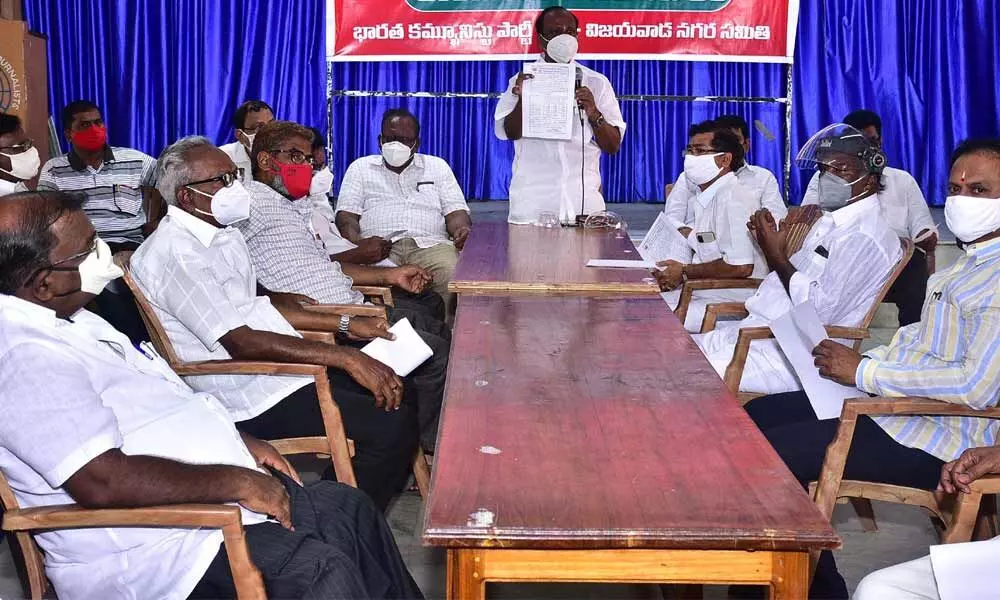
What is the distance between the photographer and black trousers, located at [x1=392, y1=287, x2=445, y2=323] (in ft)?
14.2

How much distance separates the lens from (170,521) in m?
1.68

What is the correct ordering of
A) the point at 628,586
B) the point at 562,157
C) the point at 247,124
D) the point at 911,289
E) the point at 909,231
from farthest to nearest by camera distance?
the point at 247,124 < the point at 909,231 < the point at 911,289 < the point at 562,157 < the point at 628,586

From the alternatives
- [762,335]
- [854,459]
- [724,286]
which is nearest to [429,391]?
[762,335]

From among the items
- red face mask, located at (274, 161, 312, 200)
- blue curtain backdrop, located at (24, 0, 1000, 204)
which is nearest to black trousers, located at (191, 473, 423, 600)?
red face mask, located at (274, 161, 312, 200)

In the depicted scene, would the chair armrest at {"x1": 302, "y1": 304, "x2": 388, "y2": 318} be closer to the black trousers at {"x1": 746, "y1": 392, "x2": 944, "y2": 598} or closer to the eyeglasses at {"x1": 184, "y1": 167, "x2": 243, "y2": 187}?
the eyeglasses at {"x1": 184, "y1": 167, "x2": 243, "y2": 187}

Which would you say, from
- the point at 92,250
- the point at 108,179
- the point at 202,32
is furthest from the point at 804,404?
the point at 202,32

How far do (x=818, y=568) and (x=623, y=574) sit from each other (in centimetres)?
108

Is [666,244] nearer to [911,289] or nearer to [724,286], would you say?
[724,286]

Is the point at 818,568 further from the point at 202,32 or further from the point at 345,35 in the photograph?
the point at 202,32

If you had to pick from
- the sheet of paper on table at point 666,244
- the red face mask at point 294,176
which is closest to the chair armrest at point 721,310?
the sheet of paper on table at point 666,244

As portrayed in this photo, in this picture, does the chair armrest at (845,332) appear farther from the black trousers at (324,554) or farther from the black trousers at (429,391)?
the black trousers at (324,554)

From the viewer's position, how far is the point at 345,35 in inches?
281

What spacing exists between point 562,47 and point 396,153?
3.40 feet

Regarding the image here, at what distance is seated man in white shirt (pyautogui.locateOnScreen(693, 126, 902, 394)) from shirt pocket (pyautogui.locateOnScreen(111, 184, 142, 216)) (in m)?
3.08
